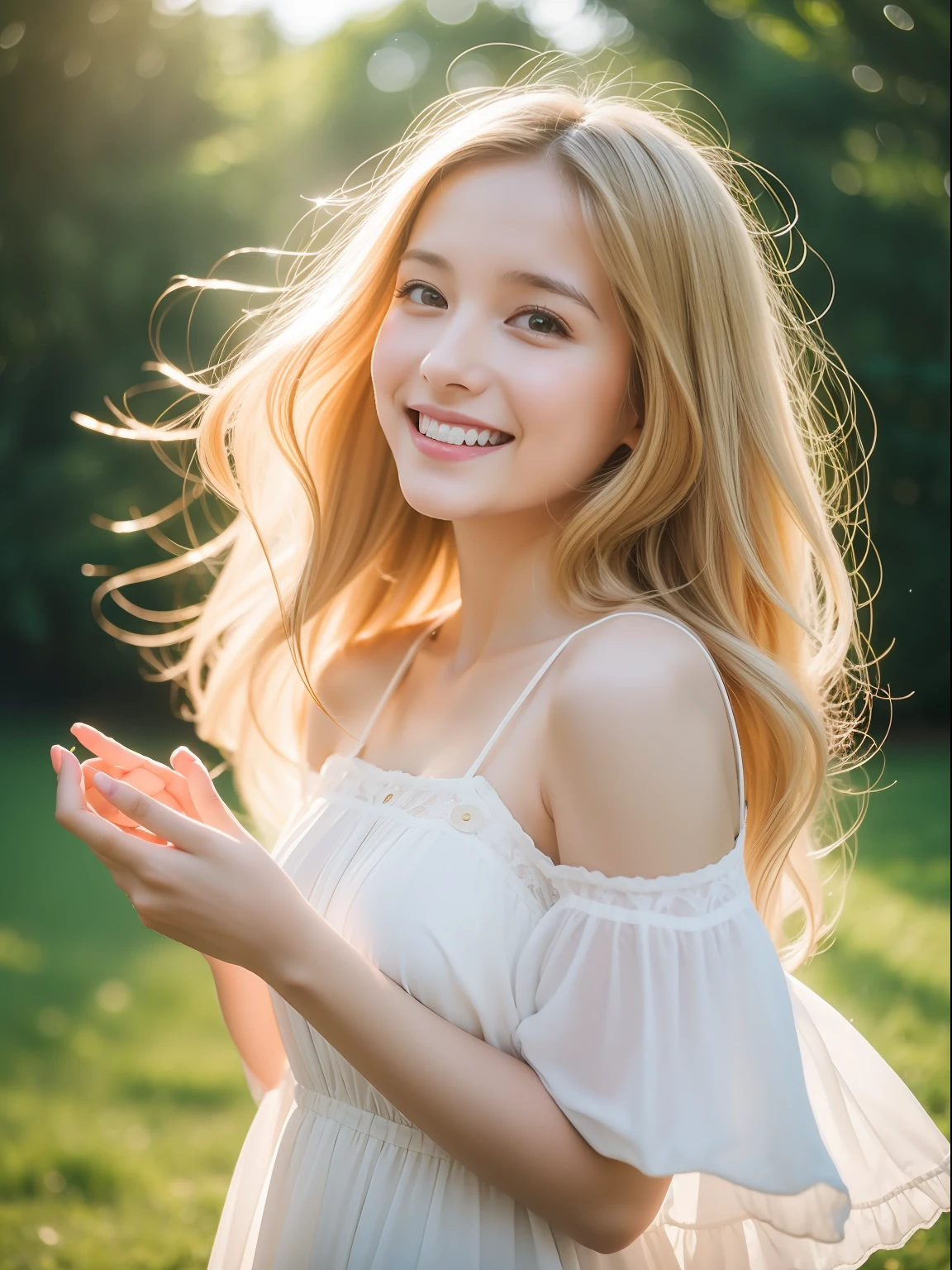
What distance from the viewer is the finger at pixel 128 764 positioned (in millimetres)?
1780

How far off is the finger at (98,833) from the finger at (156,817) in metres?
0.03

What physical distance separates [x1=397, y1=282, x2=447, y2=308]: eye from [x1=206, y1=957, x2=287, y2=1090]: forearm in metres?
1.16

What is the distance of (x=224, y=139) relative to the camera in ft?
26.2

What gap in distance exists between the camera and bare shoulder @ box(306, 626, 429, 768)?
217cm

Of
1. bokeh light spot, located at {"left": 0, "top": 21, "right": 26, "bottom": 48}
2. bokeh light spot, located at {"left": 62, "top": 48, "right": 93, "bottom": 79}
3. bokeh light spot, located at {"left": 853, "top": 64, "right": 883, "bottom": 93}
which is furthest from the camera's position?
bokeh light spot, located at {"left": 853, "top": 64, "right": 883, "bottom": 93}

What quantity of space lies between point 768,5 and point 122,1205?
7.40m

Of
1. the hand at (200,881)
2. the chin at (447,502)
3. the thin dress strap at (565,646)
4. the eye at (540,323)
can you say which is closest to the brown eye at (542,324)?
the eye at (540,323)

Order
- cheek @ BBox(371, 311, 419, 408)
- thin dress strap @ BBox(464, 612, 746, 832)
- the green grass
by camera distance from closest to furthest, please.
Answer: thin dress strap @ BBox(464, 612, 746, 832) < cheek @ BBox(371, 311, 419, 408) < the green grass

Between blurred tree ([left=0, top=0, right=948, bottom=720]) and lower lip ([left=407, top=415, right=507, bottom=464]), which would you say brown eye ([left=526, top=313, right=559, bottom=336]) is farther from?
blurred tree ([left=0, top=0, right=948, bottom=720])

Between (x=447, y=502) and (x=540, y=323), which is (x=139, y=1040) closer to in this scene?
(x=447, y=502)

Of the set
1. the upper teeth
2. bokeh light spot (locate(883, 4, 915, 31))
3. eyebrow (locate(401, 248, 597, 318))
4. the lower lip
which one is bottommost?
the lower lip

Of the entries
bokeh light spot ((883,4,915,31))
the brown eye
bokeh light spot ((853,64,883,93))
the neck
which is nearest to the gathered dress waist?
the neck

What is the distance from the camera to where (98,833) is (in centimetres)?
152

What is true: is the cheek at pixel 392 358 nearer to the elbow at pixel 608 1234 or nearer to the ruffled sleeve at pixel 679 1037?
the ruffled sleeve at pixel 679 1037
